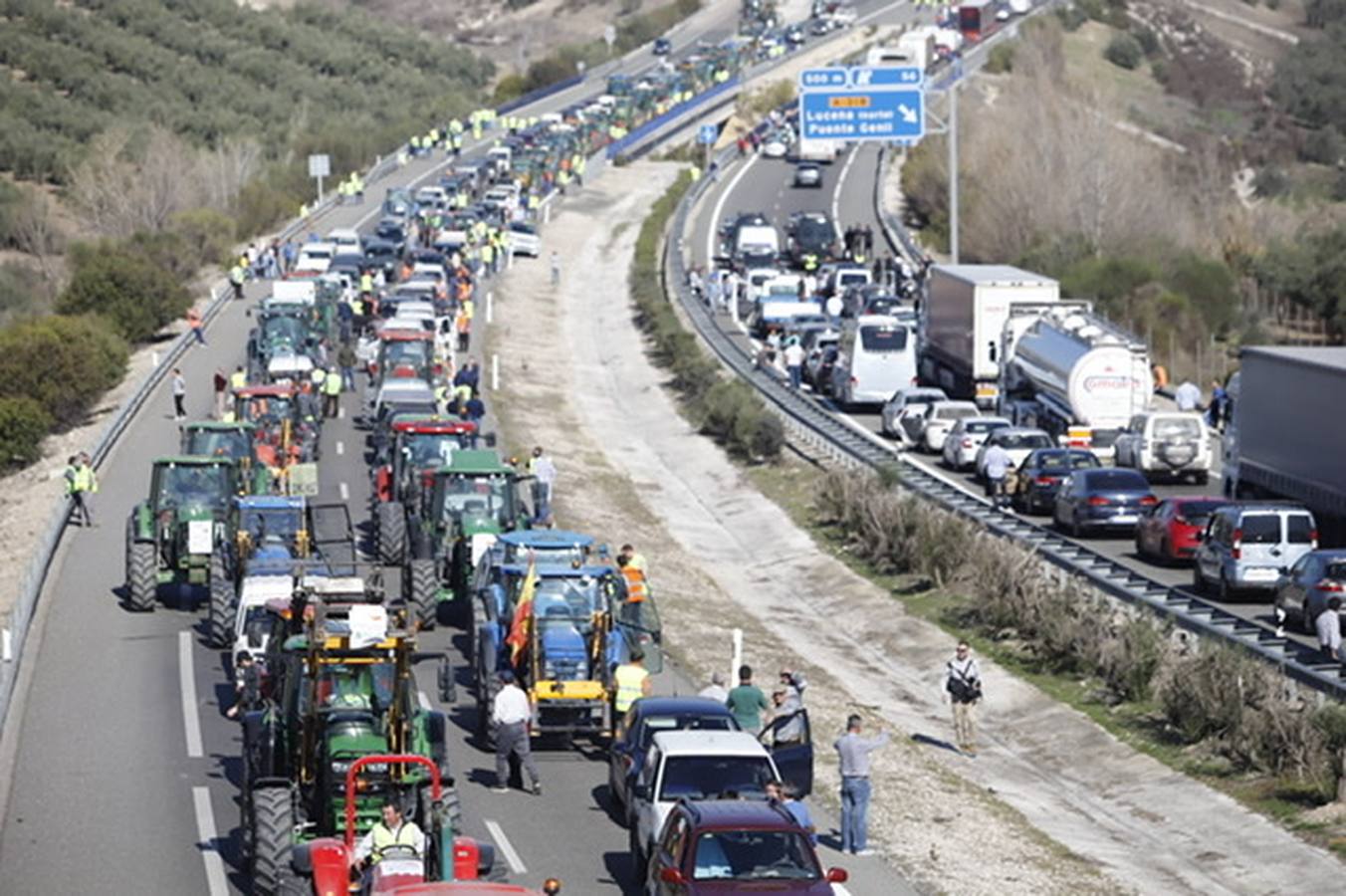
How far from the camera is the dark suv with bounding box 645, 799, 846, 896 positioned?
2177cm

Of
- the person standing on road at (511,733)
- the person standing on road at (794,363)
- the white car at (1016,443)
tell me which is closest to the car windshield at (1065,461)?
the white car at (1016,443)

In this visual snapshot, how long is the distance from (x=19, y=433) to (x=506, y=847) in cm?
3616

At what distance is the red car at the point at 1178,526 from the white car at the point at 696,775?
62.6 feet

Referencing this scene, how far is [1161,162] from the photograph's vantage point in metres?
120

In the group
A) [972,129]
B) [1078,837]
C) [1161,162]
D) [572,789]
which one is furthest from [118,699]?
[1161,162]

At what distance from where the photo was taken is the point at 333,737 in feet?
76.8

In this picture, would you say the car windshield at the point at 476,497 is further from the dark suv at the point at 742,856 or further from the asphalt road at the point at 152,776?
the dark suv at the point at 742,856

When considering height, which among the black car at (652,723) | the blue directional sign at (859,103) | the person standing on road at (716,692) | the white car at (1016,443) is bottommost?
the white car at (1016,443)

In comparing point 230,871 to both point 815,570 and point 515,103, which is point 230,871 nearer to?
point 815,570

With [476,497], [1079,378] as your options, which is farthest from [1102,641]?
[1079,378]

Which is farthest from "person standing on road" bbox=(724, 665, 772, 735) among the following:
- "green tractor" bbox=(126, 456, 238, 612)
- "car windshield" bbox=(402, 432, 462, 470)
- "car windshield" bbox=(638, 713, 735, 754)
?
"car windshield" bbox=(402, 432, 462, 470)

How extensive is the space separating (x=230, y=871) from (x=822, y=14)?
14749 cm

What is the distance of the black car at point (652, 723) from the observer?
26.6 meters

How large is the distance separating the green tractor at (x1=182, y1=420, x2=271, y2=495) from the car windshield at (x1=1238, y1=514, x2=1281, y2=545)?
1443cm
